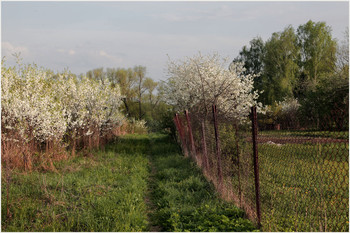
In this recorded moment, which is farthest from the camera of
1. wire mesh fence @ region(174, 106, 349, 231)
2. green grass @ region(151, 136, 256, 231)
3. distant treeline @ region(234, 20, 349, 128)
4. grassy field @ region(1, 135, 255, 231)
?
distant treeline @ region(234, 20, 349, 128)

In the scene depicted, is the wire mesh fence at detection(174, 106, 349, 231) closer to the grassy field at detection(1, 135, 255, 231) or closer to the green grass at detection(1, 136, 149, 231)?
the grassy field at detection(1, 135, 255, 231)

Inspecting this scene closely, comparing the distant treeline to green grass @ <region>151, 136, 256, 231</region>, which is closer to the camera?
green grass @ <region>151, 136, 256, 231</region>

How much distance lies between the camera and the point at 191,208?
5.84 m

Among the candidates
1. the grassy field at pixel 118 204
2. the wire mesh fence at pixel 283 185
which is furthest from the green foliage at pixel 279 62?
the grassy field at pixel 118 204

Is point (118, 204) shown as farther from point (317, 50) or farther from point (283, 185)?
point (317, 50)

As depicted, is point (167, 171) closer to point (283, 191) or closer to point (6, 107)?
point (283, 191)

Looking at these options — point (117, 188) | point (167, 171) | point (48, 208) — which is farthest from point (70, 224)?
point (167, 171)

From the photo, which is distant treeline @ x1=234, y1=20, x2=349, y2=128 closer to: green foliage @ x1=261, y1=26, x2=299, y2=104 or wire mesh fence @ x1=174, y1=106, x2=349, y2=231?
green foliage @ x1=261, y1=26, x2=299, y2=104

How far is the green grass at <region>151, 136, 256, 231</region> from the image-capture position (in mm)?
5027

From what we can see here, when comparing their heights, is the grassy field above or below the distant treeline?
below

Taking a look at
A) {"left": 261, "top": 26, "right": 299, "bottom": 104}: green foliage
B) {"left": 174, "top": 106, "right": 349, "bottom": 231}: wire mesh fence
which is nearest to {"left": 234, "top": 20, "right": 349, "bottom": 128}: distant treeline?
{"left": 261, "top": 26, "right": 299, "bottom": 104}: green foliage

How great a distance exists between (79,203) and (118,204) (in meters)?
0.79

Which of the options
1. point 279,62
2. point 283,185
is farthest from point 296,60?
point 283,185

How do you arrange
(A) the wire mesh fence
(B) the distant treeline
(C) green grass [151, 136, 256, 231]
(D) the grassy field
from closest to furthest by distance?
1. (A) the wire mesh fence
2. (C) green grass [151, 136, 256, 231]
3. (D) the grassy field
4. (B) the distant treeline
